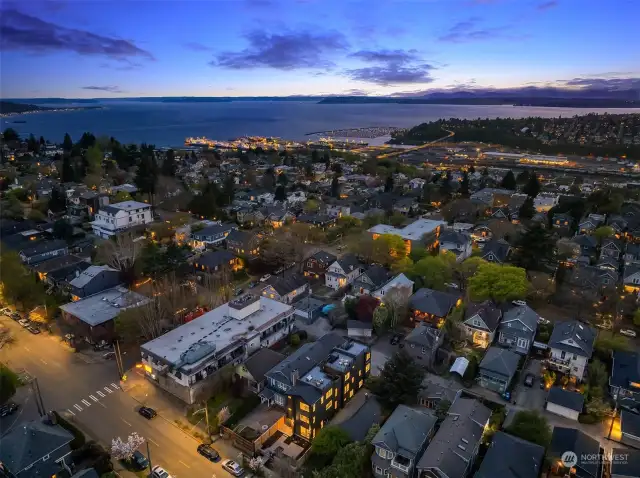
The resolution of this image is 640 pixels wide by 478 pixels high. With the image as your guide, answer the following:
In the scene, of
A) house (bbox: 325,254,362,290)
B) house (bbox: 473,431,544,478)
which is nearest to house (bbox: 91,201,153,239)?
house (bbox: 325,254,362,290)

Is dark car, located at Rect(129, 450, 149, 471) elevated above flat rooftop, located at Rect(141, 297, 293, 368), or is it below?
below

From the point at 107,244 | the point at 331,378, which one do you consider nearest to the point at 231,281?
the point at 107,244

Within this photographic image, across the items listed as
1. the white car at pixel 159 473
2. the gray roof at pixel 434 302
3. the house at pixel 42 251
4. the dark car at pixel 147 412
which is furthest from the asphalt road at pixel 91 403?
the gray roof at pixel 434 302

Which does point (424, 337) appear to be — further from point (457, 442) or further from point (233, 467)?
point (233, 467)

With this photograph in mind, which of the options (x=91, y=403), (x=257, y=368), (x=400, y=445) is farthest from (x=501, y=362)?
(x=91, y=403)

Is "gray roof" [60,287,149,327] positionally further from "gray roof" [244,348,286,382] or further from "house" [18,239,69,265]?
"house" [18,239,69,265]
